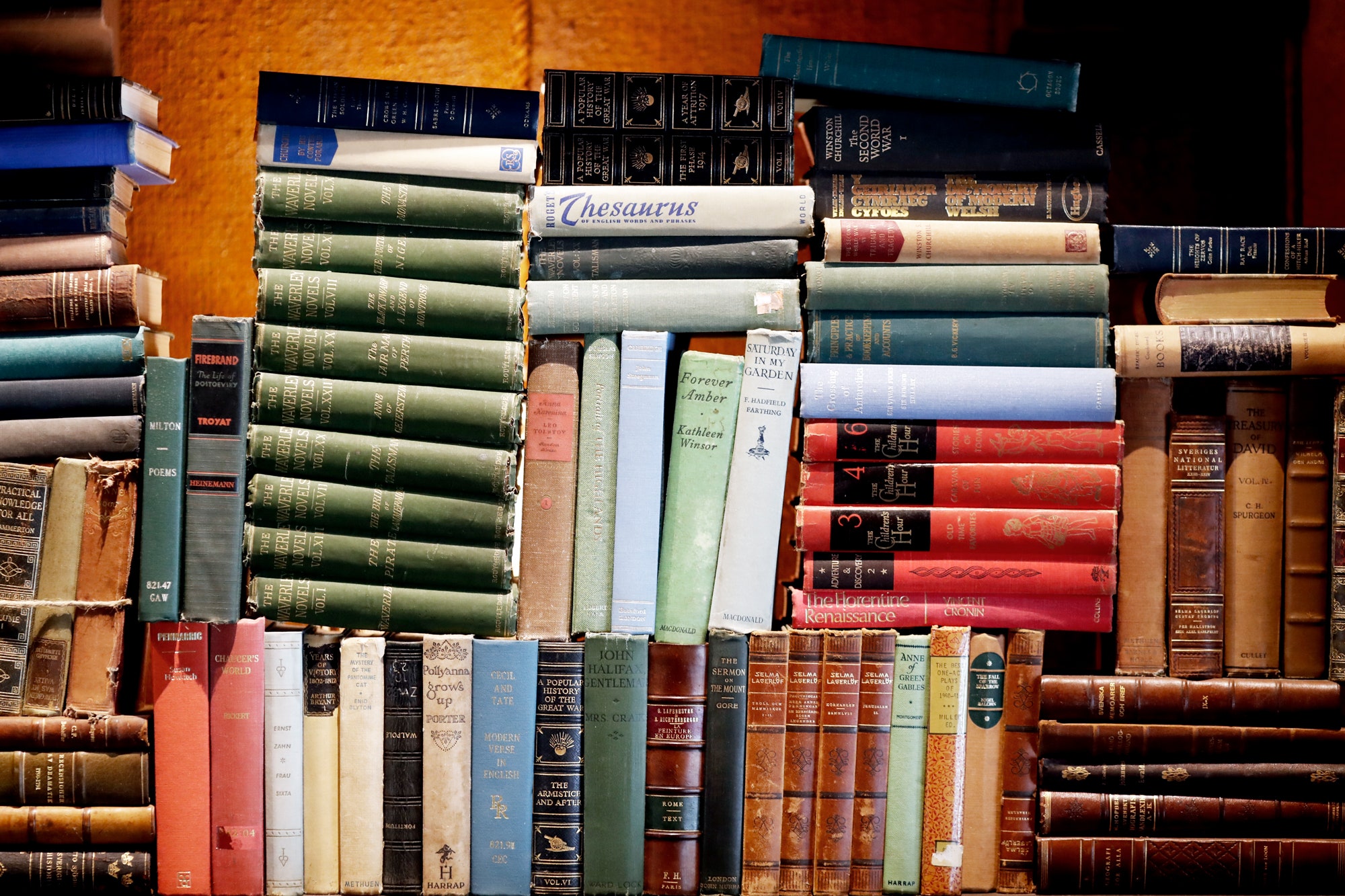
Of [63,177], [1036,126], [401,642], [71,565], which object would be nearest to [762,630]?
[401,642]

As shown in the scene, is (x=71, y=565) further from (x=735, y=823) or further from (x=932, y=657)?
(x=932, y=657)

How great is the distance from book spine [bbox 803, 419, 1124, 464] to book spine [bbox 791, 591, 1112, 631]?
19 cm

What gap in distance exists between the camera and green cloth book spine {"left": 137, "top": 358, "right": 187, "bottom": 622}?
143 cm

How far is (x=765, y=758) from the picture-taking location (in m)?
1.46

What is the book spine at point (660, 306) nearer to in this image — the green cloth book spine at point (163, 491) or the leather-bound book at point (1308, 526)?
the green cloth book spine at point (163, 491)

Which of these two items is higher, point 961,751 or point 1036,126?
point 1036,126

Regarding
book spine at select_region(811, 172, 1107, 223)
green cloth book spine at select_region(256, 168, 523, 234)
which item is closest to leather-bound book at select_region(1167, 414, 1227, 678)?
book spine at select_region(811, 172, 1107, 223)

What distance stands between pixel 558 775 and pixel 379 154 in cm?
90

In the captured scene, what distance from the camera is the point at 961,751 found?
4.82 feet

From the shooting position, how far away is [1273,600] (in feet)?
4.86

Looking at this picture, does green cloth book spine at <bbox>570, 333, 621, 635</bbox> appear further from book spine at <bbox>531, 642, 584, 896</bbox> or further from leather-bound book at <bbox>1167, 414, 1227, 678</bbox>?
leather-bound book at <bbox>1167, 414, 1227, 678</bbox>

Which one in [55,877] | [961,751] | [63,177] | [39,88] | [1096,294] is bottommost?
[55,877]

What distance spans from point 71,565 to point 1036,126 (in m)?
1.48

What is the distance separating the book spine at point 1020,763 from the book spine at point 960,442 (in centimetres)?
25
